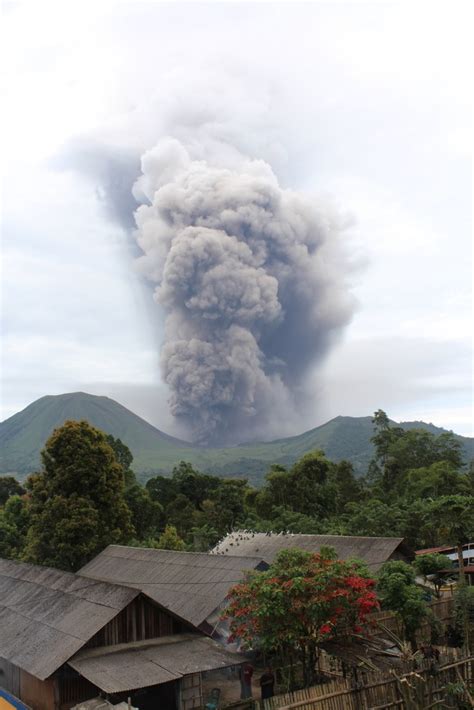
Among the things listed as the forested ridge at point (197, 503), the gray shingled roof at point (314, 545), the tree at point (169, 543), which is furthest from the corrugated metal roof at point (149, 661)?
the tree at point (169, 543)

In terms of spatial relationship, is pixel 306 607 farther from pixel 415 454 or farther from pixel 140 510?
pixel 415 454

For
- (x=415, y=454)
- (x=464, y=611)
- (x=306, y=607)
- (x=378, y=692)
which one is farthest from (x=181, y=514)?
(x=378, y=692)

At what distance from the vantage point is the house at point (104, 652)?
15164mm

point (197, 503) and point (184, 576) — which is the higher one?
point (197, 503)

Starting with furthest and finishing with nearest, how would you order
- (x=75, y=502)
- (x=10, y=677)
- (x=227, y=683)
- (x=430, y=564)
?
(x=75, y=502), (x=430, y=564), (x=227, y=683), (x=10, y=677)

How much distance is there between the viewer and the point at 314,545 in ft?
93.6

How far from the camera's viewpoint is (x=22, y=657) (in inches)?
643

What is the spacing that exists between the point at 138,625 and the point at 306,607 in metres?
5.18

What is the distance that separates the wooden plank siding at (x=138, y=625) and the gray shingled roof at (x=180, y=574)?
1.24ft

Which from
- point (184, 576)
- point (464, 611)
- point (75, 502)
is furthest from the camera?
point (75, 502)

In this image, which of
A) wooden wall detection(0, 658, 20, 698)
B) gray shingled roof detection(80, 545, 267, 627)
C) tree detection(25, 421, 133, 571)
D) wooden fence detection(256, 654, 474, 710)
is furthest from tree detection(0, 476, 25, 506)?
wooden fence detection(256, 654, 474, 710)

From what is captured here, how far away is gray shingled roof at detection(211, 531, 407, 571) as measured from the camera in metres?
25.4

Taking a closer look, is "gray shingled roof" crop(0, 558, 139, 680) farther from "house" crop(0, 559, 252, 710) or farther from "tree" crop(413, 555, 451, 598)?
"tree" crop(413, 555, 451, 598)

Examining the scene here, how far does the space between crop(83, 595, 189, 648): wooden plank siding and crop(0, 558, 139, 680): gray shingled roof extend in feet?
1.06
